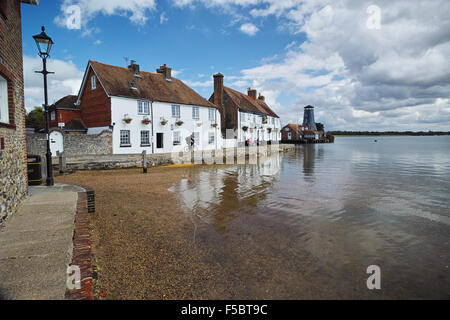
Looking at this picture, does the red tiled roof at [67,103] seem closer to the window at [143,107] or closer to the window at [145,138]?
the window at [143,107]

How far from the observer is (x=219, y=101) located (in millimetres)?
39156

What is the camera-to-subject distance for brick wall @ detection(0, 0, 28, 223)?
5.79m

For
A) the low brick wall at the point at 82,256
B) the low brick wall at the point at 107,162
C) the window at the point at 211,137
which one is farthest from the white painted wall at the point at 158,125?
the low brick wall at the point at 82,256

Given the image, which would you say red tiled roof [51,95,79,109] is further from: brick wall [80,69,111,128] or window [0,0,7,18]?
window [0,0,7,18]

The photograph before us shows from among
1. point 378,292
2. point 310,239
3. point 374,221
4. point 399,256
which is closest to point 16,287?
point 378,292

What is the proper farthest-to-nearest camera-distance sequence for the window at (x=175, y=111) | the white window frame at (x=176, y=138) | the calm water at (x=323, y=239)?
the white window frame at (x=176, y=138) → the window at (x=175, y=111) → the calm water at (x=323, y=239)

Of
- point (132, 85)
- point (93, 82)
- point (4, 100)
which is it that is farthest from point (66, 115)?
point (4, 100)

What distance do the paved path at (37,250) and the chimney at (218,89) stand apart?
33.9 meters

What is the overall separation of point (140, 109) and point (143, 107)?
1.35 ft

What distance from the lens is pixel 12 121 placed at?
6789 mm

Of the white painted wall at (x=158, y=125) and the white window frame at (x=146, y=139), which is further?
the white window frame at (x=146, y=139)

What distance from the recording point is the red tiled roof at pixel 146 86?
2480 cm

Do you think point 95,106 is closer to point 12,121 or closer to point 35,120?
point 12,121

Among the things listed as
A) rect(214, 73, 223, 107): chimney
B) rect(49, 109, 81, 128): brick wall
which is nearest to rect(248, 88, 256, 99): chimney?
rect(214, 73, 223, 107): chimney
